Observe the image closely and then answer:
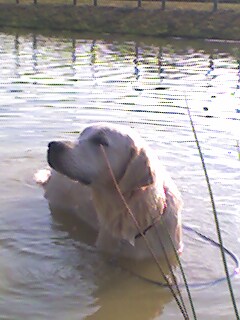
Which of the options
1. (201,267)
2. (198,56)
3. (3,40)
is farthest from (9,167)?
(3,40)

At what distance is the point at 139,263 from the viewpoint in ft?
18.8

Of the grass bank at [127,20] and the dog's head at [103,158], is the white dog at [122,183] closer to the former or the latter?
the dog's head at [103,158]

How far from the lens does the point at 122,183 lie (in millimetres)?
5230

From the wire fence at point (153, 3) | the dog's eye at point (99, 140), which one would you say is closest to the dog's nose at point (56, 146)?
the dog's eye at point (99, 140)

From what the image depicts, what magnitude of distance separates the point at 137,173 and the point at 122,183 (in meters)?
0.15

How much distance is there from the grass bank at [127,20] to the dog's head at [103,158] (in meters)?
21.8

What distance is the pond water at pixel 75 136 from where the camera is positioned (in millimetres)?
5074

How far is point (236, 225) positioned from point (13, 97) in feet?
20.7

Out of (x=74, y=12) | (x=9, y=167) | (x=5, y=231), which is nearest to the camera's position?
(x=5, y=231)

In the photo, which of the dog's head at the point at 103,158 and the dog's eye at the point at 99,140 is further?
the dog's eye at the point at 99,140

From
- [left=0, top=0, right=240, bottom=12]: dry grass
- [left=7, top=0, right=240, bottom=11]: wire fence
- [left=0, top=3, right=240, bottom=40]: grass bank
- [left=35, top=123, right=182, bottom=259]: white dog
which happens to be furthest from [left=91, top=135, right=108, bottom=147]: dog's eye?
[left=7, top=0, right=240, bottom=11]: wire fence

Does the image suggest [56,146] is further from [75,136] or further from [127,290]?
[75,136]

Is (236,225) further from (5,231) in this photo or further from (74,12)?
(74,12)

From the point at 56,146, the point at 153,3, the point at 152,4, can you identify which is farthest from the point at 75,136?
the point at 153,3
